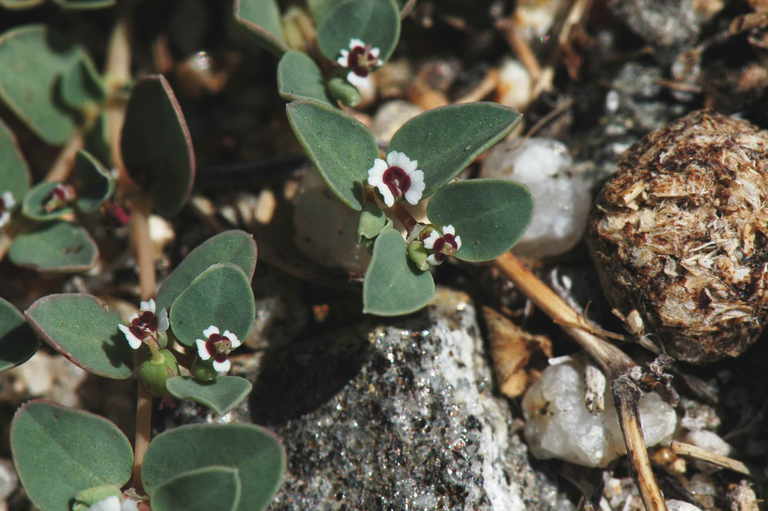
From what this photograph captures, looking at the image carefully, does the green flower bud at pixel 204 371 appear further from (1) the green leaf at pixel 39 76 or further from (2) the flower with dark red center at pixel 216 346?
(1) the green leaf at pixel 39 76

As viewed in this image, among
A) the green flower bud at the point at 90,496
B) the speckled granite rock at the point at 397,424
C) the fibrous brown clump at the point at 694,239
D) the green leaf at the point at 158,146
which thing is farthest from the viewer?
the green leaf at the point at 158,146

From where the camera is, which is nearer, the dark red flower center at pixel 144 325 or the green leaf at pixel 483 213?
the green leaf at pixel 483 213

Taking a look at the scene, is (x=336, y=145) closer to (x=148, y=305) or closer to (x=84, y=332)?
(x=148, y=305)

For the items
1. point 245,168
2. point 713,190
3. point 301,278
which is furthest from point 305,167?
point 713,190

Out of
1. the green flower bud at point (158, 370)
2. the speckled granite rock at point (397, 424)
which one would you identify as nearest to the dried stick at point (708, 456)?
the speckled granite rock at point (397, 424)

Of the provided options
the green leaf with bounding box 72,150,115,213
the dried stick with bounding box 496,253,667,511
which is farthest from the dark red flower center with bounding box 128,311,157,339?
the dried stick with bounding box 496,253,667,511

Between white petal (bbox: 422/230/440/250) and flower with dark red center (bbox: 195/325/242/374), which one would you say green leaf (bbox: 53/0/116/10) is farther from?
white petal (bbox: 422/230/440/250)
